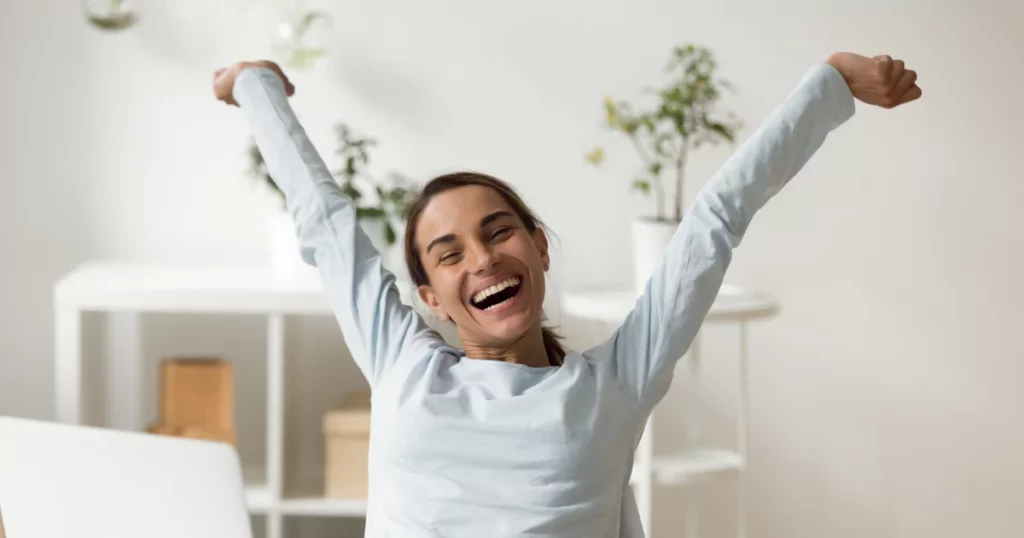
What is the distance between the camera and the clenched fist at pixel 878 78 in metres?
1.27

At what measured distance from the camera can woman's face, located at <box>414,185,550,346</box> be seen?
1.27 meters

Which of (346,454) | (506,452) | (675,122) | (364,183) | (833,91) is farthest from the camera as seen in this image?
(364,183)

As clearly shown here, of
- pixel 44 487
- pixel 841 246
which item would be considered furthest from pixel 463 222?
pixel 841 246

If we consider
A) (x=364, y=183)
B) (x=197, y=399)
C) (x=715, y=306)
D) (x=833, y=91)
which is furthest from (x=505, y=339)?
(x=364, y=183)

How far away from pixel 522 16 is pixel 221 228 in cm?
83

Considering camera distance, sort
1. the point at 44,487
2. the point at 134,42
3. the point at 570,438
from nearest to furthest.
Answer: the point at 570,438 → the point at 44,487 → the point at 134,42

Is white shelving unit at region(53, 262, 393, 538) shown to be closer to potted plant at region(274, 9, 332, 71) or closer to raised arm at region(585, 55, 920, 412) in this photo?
potted plant at region(274, 9, 332, 71)

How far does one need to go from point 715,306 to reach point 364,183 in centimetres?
88

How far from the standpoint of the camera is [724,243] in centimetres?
123

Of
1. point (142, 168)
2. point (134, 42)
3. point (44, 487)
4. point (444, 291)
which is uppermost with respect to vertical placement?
point (134, 42)

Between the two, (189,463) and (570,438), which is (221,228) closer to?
(189,463)

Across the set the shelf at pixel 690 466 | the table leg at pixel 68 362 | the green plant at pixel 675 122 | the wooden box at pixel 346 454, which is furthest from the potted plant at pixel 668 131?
the table leg at pixel 68 362

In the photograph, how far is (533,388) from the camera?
1.21 m

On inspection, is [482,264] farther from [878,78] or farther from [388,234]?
[388,234]
